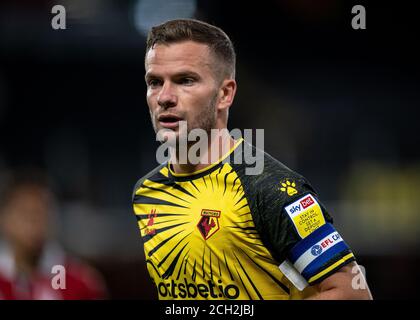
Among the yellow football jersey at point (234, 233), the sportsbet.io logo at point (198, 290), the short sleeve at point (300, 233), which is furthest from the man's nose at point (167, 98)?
the sportsbet.io logo at point (198, 290)

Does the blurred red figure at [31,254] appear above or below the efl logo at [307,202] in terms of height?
below

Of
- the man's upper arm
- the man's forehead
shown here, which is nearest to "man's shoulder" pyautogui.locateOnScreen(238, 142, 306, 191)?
the man's upper arm

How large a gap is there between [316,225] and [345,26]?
10680 mm

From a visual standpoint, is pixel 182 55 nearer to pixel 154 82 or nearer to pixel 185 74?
pixel 185 74

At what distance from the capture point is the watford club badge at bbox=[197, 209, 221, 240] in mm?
3773

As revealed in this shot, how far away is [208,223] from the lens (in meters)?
3.80

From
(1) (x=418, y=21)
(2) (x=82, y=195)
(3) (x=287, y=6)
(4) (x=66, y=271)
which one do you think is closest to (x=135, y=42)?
(3) (x=287, y=6)

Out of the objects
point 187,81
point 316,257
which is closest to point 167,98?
point 187,81

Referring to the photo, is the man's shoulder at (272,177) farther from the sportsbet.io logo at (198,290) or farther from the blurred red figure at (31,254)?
the blurred red figure at (31,254)

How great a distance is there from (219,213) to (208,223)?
8 centimetres

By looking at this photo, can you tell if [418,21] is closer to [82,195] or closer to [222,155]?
[82,195]

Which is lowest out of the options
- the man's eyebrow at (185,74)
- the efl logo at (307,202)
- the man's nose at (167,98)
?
the efl logo at (307,202)

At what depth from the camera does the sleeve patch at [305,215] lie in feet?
11.6

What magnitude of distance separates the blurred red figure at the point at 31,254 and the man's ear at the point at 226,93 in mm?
2485
